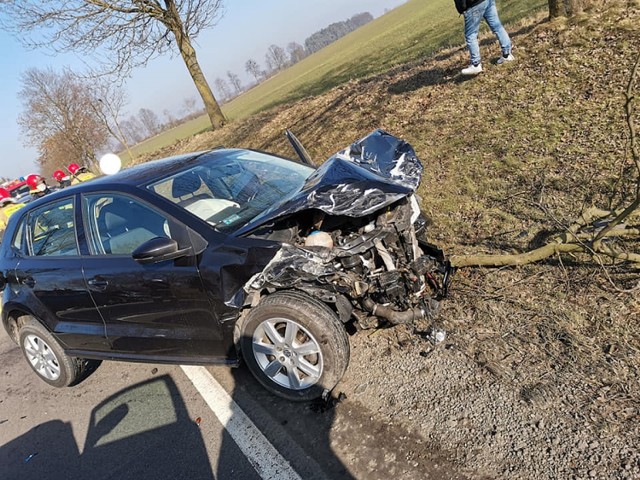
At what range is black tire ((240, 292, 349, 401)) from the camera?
2.91 metres

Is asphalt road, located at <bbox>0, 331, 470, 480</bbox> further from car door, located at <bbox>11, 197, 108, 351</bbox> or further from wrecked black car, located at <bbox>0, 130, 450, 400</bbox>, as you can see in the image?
car door, located at <bbox>11, 197, 108, 351</bbox>

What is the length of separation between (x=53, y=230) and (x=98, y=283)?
979mm

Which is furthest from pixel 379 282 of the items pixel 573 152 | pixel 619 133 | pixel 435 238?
pixel 619 133

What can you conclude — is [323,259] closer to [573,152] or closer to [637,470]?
[637,470]

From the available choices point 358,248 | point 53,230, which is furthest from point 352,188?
point 53,230

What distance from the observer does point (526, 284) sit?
3.45 metres

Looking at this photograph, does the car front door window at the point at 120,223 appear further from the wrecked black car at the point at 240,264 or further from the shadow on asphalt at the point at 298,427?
the shadow on asphalt at the point at 298,427

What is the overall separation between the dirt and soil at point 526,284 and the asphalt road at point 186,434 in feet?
0.68

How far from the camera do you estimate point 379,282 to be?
309 centimetres

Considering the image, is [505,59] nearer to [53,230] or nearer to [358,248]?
[358,248]

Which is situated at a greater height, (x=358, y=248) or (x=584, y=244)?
(x=358, y=248)

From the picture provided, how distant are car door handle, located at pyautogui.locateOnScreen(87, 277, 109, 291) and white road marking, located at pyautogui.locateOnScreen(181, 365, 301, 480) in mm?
1073

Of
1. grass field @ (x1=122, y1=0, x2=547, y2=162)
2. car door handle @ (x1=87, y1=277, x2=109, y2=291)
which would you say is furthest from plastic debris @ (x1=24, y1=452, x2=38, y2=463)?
grass field @ (x1=122, y1=0, x2=547, y2=162)

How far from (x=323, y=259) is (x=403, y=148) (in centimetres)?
140
